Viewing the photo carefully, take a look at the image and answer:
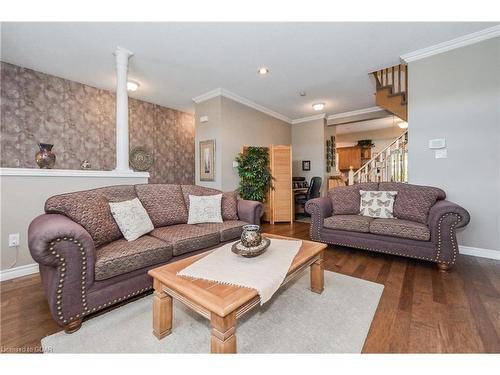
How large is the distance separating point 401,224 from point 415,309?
3.58ft

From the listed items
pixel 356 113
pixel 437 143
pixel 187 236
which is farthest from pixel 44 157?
pixel 356 113

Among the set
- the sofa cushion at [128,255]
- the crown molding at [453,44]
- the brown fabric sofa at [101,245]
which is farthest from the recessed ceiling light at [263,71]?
the sofa cushion at [128,255]

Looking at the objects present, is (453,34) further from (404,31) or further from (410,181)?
(410,181)

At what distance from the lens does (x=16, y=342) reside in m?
1.31

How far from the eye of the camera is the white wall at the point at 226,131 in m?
4.20

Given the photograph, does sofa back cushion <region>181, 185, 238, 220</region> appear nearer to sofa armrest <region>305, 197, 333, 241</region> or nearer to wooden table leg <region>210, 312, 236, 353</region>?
sofa armrest <region>305, 197, 333, 241</region>

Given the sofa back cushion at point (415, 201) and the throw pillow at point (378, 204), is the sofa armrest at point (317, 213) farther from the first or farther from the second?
the sofa back cushion at point (415, 201)

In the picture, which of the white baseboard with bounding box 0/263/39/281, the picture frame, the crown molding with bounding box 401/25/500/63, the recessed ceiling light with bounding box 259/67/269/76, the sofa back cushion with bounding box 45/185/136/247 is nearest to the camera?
the sofa back cushion with bounding box 45/185/136/247

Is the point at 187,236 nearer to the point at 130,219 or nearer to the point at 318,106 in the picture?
the point at 130,219

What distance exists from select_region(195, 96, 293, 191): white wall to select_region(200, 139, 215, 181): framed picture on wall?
0.29 feet

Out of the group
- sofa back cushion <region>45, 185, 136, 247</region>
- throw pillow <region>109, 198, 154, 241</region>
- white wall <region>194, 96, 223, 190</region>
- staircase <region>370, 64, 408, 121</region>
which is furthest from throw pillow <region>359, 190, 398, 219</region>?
sofa back cushion <region>45, 185, 136, 247</region>

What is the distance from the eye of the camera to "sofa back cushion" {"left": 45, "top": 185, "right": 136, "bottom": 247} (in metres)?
1.70

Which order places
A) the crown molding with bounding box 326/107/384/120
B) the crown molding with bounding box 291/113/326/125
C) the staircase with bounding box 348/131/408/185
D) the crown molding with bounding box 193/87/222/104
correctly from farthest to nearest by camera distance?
the crown molding with bounding box 291/113/326/125 < the crown molding with bounding box 326/107/384/120 < the crown molding with bounding box 193/87/222/104 < the staircase with bounding box 348/131/408/185
